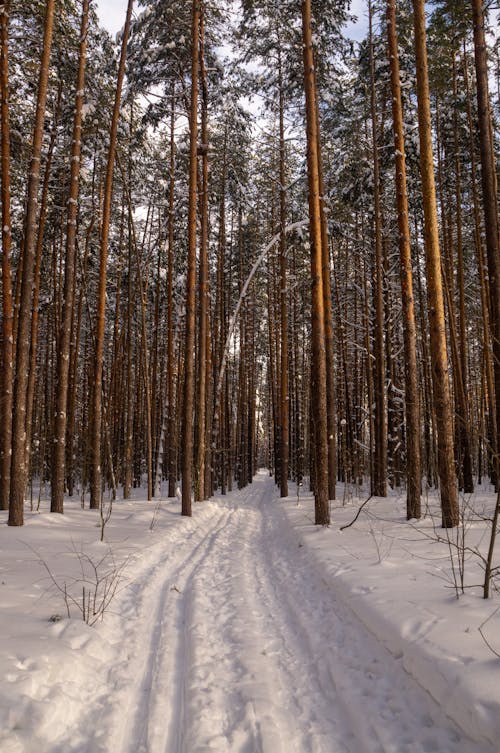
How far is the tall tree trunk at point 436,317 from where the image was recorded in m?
7.05

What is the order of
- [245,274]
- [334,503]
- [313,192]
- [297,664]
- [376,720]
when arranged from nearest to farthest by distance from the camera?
[376,720], [297,664], [313,192], [334,503], [245,274]

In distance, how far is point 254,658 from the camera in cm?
355

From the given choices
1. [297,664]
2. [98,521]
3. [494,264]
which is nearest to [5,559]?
[98,521]

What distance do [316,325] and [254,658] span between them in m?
6.32

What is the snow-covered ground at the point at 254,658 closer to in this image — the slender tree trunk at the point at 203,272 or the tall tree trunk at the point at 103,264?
the tall tree trunk at the point at 103,264

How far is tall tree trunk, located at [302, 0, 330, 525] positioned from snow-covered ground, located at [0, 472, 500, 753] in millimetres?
2255

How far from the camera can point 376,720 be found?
2.69m

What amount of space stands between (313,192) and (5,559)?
28.4ft

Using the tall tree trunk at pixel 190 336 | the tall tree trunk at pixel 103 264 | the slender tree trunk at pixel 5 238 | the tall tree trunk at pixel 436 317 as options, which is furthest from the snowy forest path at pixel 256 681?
the tall tree trunk at pixel 103 264

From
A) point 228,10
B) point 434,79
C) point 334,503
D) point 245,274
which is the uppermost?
point 228,10

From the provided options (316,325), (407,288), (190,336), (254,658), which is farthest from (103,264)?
(254,658)

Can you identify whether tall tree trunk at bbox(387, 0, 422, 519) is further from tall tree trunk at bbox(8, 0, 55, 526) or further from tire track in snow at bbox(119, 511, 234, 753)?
tall tree trunk at bbox(8, 0, 55, 526)

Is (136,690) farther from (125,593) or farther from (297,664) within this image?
(125,593)

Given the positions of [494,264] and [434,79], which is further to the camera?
[434,79]
